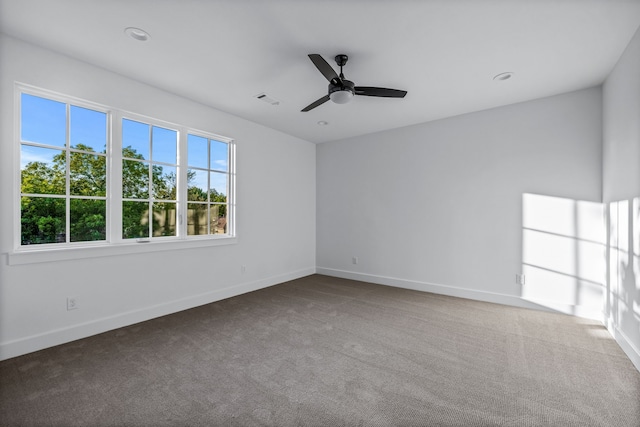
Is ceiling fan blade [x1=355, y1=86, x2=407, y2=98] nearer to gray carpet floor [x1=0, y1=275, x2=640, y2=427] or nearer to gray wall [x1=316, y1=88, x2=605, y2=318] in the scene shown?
gray wall [x1=316, y1=88, x2=605, y2=318]

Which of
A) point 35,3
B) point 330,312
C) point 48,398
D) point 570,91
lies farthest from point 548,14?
point 48,398

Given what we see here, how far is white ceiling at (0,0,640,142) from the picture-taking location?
6.97 feet

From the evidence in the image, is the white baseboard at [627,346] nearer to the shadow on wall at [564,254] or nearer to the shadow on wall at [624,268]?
the shadow on wall at [624,268]

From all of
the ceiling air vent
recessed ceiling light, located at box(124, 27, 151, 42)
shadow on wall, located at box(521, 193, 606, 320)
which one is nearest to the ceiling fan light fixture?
the ceiling air vent

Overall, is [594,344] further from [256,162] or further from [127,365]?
[256,162]

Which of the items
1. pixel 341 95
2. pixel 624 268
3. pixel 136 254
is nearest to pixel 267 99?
pixel 341 95

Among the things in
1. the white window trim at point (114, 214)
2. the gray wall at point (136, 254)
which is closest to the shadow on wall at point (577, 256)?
the gray wall at point (136, 254)

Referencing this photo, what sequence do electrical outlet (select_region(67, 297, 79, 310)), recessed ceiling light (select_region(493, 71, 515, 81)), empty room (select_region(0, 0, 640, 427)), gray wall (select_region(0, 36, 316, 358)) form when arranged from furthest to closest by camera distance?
1. recessed ceiling light (select_region(493, 71, 515, 81))
2. electrical outlet (select_region(67, 297, 79, 310))
3. gray wall (select_region(0, 36, 316, 358))
4. empty room (select_region(0, 0, 640, 427))

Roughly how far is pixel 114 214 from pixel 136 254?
0.50 metres

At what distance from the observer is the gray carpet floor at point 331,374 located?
70.6 inches

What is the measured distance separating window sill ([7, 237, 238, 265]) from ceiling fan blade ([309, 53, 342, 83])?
270cm

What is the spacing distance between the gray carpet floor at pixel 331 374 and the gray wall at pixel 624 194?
0.32m

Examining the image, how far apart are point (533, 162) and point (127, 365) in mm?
5050

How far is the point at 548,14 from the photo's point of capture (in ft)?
7.13
